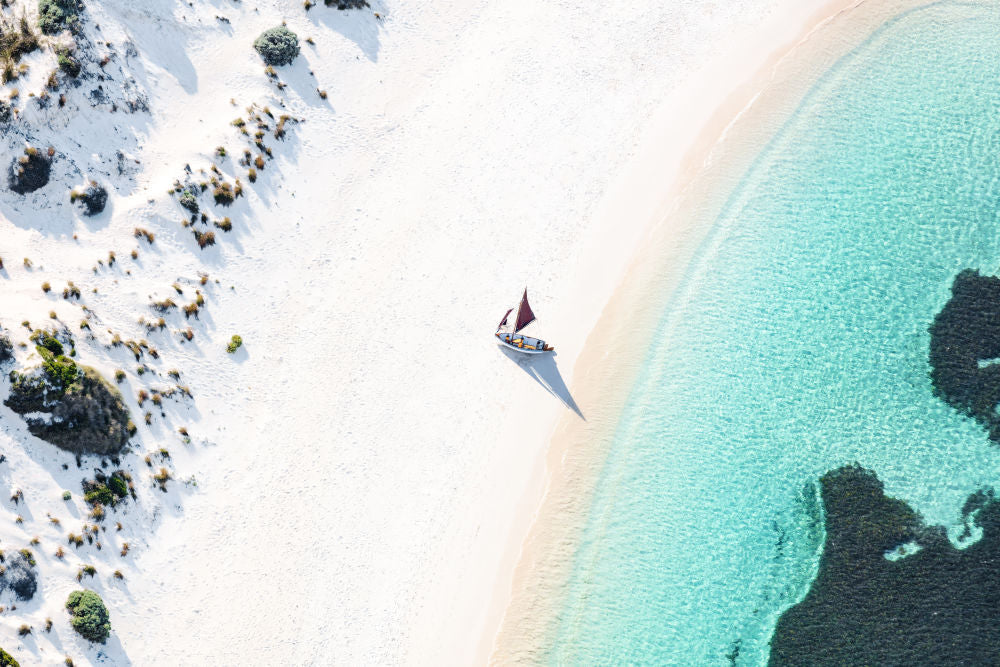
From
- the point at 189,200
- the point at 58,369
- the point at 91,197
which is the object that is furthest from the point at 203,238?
the point at 58,369

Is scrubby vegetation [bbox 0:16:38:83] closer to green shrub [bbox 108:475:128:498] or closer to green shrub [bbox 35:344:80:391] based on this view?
green shrub [bbox 35:344:80:391]

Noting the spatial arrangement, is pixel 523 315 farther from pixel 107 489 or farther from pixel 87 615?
pixel 87 615

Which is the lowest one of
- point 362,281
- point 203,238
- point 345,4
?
point 362,281

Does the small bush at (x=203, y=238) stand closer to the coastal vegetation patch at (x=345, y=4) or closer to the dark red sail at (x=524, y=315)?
the coastal vegetation patch at (x=345, y=4)

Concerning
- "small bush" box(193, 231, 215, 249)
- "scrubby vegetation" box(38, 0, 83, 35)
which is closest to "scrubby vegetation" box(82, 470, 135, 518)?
"small bush" box(193, 231, 215, 249)

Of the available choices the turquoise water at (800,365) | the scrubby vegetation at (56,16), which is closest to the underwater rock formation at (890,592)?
the turquoise water at (800,365)

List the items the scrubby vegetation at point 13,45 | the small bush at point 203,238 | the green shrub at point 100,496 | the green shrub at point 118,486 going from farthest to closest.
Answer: the small bush at point 203,238
the scrubby vegetation at point 13,45
the green shrub at point 118,486
the green shrub at point 100,496
